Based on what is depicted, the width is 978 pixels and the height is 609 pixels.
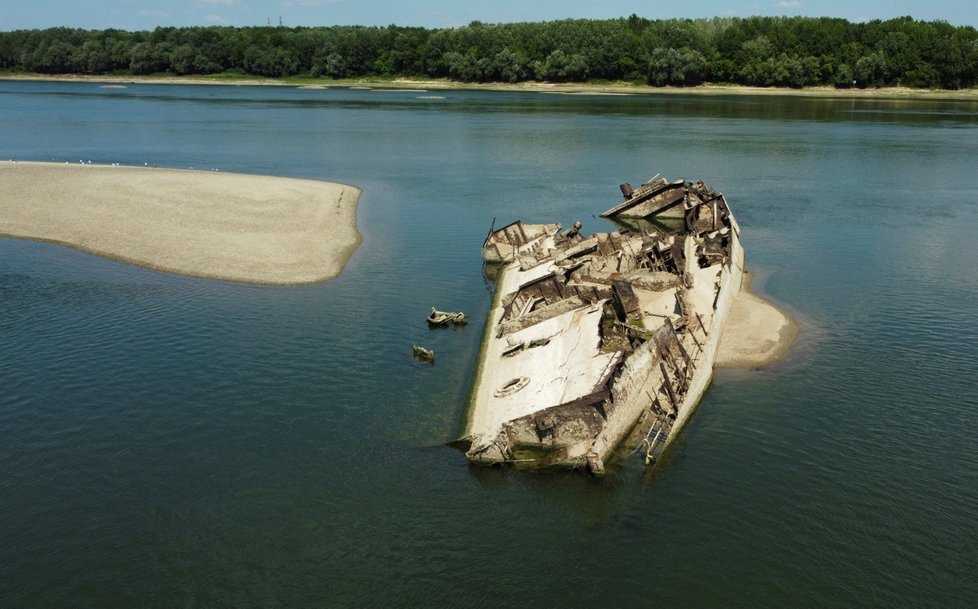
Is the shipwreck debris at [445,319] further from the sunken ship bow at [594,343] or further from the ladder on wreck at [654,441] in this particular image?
the ladder on wreck at [654,441]

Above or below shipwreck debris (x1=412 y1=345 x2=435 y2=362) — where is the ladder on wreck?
below

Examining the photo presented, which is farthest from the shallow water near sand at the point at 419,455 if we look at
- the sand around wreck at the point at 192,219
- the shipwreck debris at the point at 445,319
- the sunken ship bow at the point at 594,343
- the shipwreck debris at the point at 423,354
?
the sand around wreck at the point at 192,219

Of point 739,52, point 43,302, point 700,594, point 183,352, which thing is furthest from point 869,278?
point 739,52

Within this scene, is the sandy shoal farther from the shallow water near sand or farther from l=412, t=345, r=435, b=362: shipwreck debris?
l=412, t=345, r=435, b=362: shipwreck debris

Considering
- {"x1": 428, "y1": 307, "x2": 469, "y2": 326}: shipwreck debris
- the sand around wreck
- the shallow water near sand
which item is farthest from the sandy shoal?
the sand around wreck

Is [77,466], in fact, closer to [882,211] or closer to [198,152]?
[882,211]

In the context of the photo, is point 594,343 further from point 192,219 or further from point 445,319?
point 192,219
